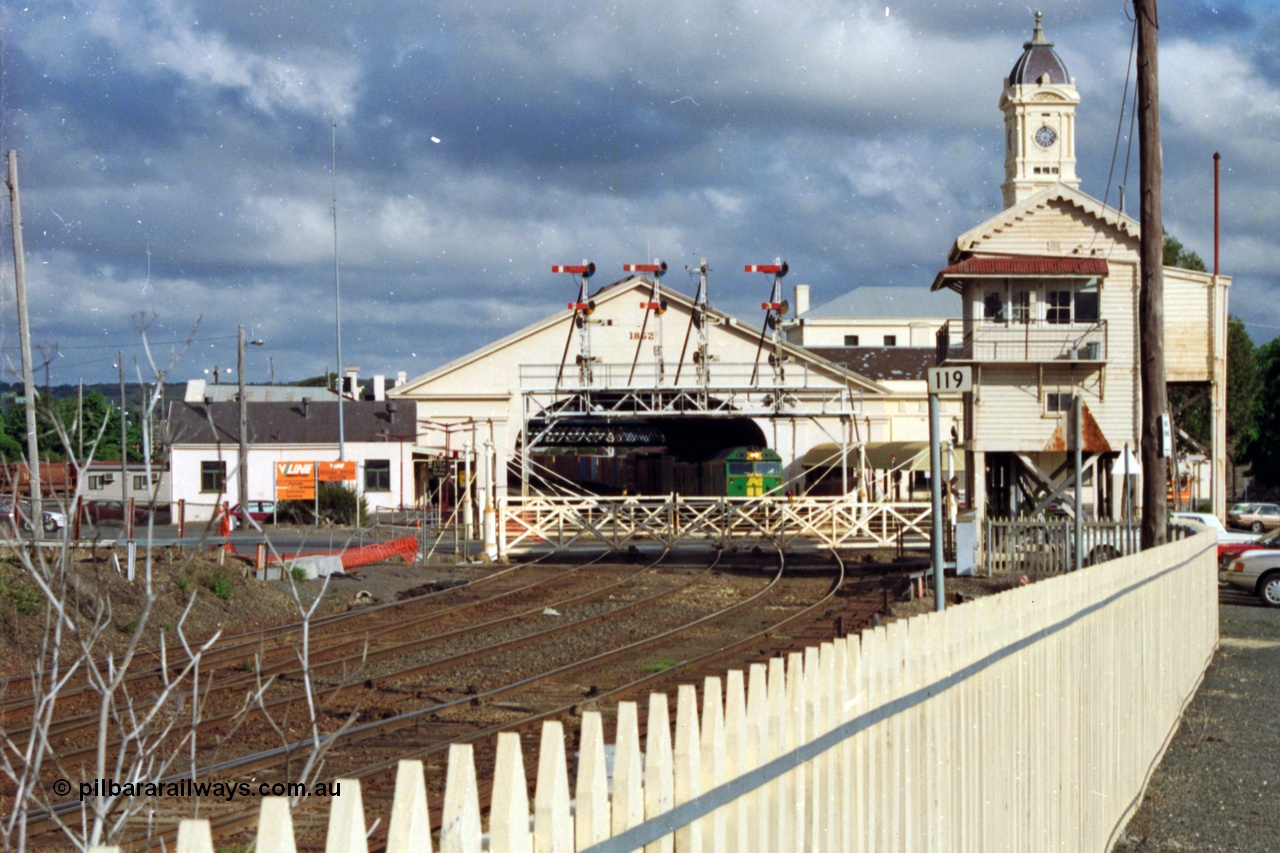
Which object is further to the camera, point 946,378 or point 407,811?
point 946,378

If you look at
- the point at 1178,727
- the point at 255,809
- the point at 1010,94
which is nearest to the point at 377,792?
the point at 255,809

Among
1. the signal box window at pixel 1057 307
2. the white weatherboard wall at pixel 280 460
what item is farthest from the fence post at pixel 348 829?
the white weatherboard wall at pixel 280 460

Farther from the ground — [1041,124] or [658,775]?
[1041,124]

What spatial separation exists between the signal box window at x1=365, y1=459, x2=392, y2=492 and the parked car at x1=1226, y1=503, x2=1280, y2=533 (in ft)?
125

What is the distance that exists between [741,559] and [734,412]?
5.20m

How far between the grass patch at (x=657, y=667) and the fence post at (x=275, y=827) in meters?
12.6

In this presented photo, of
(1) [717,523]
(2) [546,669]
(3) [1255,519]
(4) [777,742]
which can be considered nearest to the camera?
(4) [777,742]

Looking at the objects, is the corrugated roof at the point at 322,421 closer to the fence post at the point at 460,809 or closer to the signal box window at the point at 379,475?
the signal box window at the point at 379,475

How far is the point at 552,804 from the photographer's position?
2.78 meters

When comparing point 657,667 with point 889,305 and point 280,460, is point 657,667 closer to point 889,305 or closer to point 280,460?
point 280,460

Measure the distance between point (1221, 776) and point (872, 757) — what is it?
6.49 m

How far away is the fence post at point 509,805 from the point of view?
266 cm

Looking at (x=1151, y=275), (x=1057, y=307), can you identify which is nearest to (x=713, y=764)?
(x=1151, y=275)

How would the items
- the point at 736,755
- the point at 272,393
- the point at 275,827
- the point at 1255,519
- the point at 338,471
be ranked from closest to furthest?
the point at 275,827 → the point at 736,755 → the point at 338,471 → the point at 1255,519 → the point at 272,393
